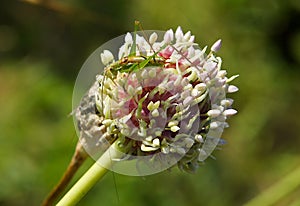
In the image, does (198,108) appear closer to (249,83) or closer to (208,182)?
(208,182)

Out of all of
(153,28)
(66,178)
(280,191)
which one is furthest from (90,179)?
(153,28)

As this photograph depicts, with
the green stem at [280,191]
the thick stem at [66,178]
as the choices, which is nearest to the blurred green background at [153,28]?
the green stem at [280,191]

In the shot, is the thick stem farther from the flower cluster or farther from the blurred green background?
the blurred green background

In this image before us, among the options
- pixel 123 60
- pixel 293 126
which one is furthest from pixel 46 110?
pixel 123 60

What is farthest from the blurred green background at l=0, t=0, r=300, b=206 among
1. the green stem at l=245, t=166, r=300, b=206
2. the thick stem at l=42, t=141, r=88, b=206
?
the thick stem at l=42, t=141, r=88, b=206

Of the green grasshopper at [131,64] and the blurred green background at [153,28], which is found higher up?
the green grasshopper at [131,64]

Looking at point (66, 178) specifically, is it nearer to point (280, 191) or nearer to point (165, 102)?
point (165, 102)

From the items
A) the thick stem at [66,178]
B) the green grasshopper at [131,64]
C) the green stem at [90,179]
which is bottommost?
the thick stem at [66,178]

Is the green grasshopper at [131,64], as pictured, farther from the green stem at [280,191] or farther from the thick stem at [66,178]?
the green stem at [280,191]
